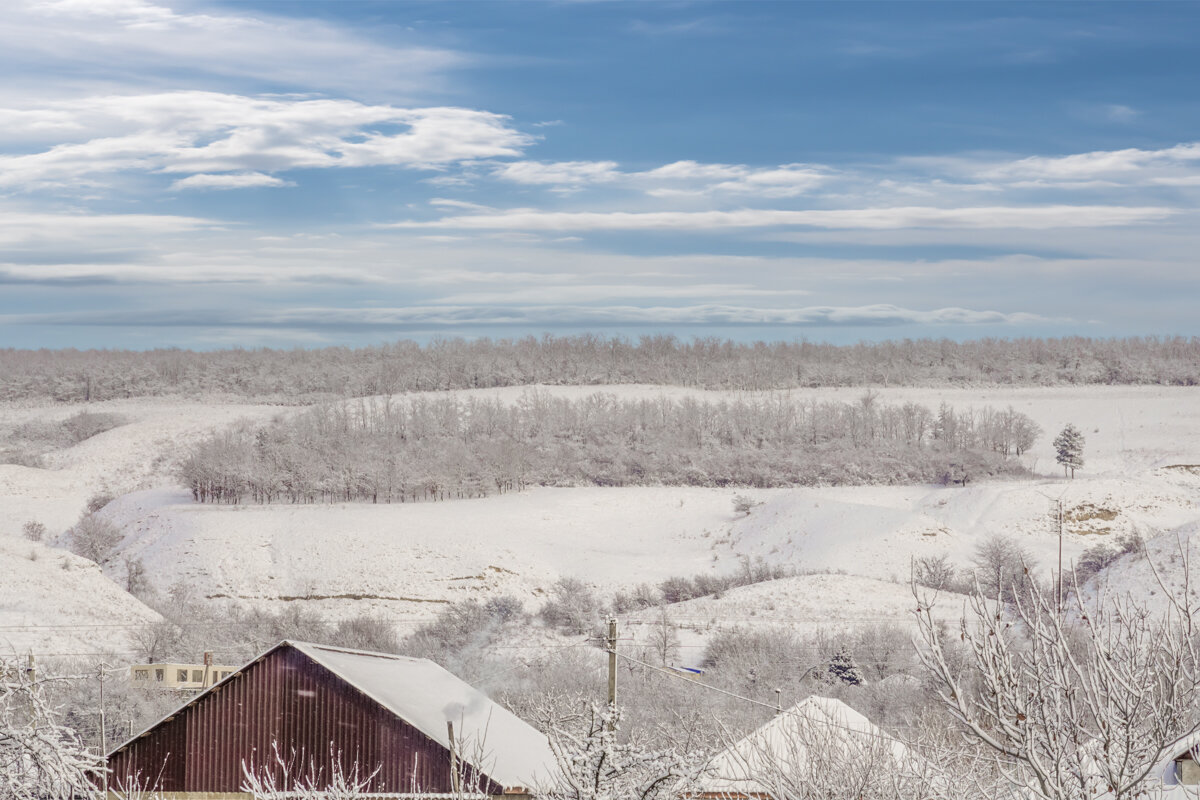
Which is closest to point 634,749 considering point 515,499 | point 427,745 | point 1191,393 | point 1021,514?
point 427,745

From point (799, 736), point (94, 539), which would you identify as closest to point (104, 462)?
point (94, 539)

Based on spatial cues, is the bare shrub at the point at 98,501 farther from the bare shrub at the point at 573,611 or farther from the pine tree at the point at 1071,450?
the pine tree at the point at 1071,450

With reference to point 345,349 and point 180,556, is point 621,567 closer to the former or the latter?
point 180,556

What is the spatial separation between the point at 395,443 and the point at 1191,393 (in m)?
52.3

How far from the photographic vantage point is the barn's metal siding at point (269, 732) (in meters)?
14.9

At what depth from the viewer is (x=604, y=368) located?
8975 centimetres

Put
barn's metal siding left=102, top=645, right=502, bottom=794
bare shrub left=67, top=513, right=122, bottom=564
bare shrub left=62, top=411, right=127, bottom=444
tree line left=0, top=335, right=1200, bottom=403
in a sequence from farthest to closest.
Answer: tree line left=0, top=335, right=1200, bottom=403, bare shrub left=62, top=411, right=127, bottom=444, bare shrub left=67, top=513, right=122, bottom=564, barn's metal siding left=102, top=645, right=502, bottom=794

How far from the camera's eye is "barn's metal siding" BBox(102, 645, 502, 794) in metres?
14.9

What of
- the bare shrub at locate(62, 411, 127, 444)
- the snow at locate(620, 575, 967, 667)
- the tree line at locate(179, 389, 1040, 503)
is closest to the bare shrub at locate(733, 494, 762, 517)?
the tree line at locate(179, 389, 1040, 503)

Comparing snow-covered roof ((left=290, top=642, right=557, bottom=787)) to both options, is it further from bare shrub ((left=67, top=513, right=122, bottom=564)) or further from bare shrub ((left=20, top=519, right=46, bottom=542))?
bare shrub ((left=20, top=519, right=46, bottom=542))

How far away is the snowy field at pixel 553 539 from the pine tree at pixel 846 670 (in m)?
5.25

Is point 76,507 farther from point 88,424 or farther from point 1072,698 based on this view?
point 1072,698

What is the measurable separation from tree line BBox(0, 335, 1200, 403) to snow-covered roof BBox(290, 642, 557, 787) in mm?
67037

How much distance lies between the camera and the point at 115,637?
29.1m
